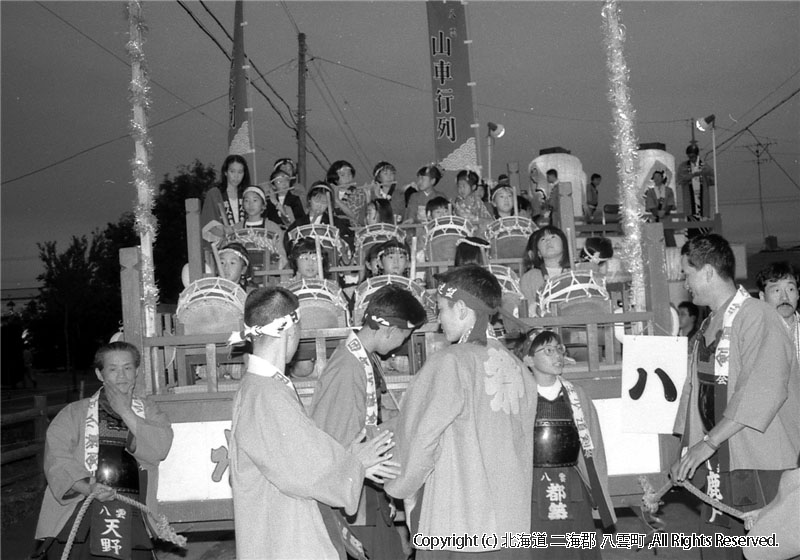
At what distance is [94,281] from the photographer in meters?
25.7

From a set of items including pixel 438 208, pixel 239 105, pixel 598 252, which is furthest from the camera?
pixel 239 105

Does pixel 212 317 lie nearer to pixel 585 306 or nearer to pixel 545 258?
pixel 585 306

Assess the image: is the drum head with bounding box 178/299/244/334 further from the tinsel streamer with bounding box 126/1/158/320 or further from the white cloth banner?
the white cloth banner

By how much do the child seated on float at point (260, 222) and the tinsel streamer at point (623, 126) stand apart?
3481 mm

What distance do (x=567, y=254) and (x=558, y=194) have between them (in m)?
1.63

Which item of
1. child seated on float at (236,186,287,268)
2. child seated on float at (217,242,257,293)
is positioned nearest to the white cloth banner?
child seated on float at (217,242,257,293)

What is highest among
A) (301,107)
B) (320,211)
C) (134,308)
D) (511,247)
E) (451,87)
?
(301,107)

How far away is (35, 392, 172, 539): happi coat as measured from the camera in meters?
4.07

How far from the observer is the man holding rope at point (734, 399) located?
3.41 m

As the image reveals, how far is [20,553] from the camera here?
6.48 m

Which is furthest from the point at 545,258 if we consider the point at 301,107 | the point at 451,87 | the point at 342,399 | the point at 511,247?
the point at 301,107

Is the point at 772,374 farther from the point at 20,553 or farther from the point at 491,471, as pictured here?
the point at 20,553

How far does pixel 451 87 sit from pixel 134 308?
993 cm

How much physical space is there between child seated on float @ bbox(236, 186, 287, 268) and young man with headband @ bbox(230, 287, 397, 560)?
492 cm
